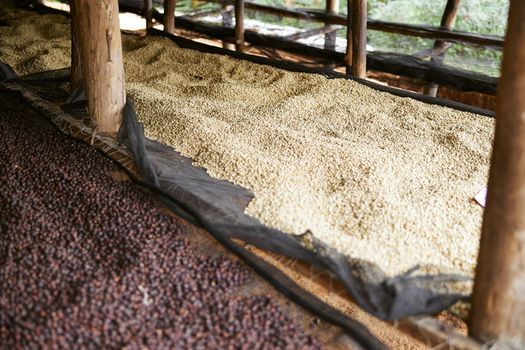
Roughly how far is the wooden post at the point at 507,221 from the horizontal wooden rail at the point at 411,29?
3901 mm

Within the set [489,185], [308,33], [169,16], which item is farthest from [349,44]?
[489,185]

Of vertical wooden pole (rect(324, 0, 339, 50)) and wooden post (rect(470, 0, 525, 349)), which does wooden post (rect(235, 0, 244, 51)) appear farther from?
wooden post (rect(470, 0, 525, 349))

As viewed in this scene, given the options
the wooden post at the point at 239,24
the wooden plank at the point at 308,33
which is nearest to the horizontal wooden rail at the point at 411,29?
the wooden plank at the point at 308,33

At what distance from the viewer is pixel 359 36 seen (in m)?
4.44

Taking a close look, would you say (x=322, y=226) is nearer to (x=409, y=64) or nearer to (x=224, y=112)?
(x=224, y=112)

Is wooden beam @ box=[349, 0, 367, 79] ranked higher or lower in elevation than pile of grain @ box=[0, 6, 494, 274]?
higher

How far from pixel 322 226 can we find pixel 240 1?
423 centimetres

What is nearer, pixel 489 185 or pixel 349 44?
pixel 489 185

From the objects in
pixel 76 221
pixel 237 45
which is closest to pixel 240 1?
pixel 237 45

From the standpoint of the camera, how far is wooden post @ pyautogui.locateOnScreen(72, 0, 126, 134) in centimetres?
291

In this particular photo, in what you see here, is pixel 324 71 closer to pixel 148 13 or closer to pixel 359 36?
pixel 359 36

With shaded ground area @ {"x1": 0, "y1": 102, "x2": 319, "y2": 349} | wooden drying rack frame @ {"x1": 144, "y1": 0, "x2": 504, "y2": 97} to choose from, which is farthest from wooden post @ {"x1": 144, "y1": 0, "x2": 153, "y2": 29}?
shaded ground area @ {"x1": 0, "y1": 102, "x2": 319, "y2": 349}

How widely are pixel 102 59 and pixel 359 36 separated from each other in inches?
91.8

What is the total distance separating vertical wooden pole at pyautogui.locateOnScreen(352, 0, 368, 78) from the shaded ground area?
263 centimetres
